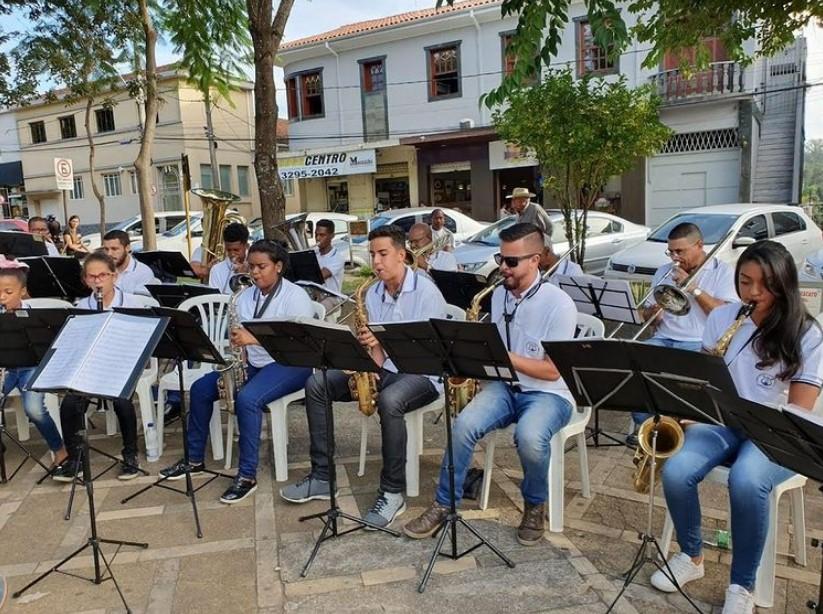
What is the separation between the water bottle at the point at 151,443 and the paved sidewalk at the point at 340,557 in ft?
1.09

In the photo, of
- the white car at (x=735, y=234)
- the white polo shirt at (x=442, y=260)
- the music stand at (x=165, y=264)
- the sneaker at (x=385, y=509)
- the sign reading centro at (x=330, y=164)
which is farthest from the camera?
the sign reading centro at (x=330, y=164)

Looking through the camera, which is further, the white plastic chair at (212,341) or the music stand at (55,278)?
the music stand at (55,278)

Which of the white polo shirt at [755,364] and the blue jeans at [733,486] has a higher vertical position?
the white polo shirt at [755,364]

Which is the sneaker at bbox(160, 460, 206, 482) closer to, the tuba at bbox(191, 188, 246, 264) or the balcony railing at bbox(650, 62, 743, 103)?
the tuba at bbox(191, 188, 246, 264)

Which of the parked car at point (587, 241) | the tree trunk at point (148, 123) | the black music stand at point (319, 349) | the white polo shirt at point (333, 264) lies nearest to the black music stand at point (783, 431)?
the black music stand at point (319, 349)

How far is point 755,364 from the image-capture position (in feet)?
9.84

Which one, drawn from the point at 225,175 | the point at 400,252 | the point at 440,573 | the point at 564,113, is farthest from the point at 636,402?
the point at 225,175

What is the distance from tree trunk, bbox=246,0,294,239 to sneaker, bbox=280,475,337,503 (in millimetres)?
3054

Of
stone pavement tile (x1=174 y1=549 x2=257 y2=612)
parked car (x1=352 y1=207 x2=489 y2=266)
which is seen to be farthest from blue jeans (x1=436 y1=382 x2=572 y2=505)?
parked car (x1=352 y1=207 x2=489 y2=266)

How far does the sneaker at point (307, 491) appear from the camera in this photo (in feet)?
13.1

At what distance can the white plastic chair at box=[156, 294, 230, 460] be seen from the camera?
15.4 ft

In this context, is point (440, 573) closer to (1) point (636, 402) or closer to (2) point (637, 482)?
(2) point (637, 482)

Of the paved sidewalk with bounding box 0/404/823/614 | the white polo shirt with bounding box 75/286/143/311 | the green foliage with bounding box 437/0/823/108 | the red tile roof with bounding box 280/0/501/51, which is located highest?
the red tile roof with bounding box 280/0/501/51

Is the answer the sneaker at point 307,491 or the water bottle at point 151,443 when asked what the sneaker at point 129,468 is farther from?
the sneaker at point 307,491
